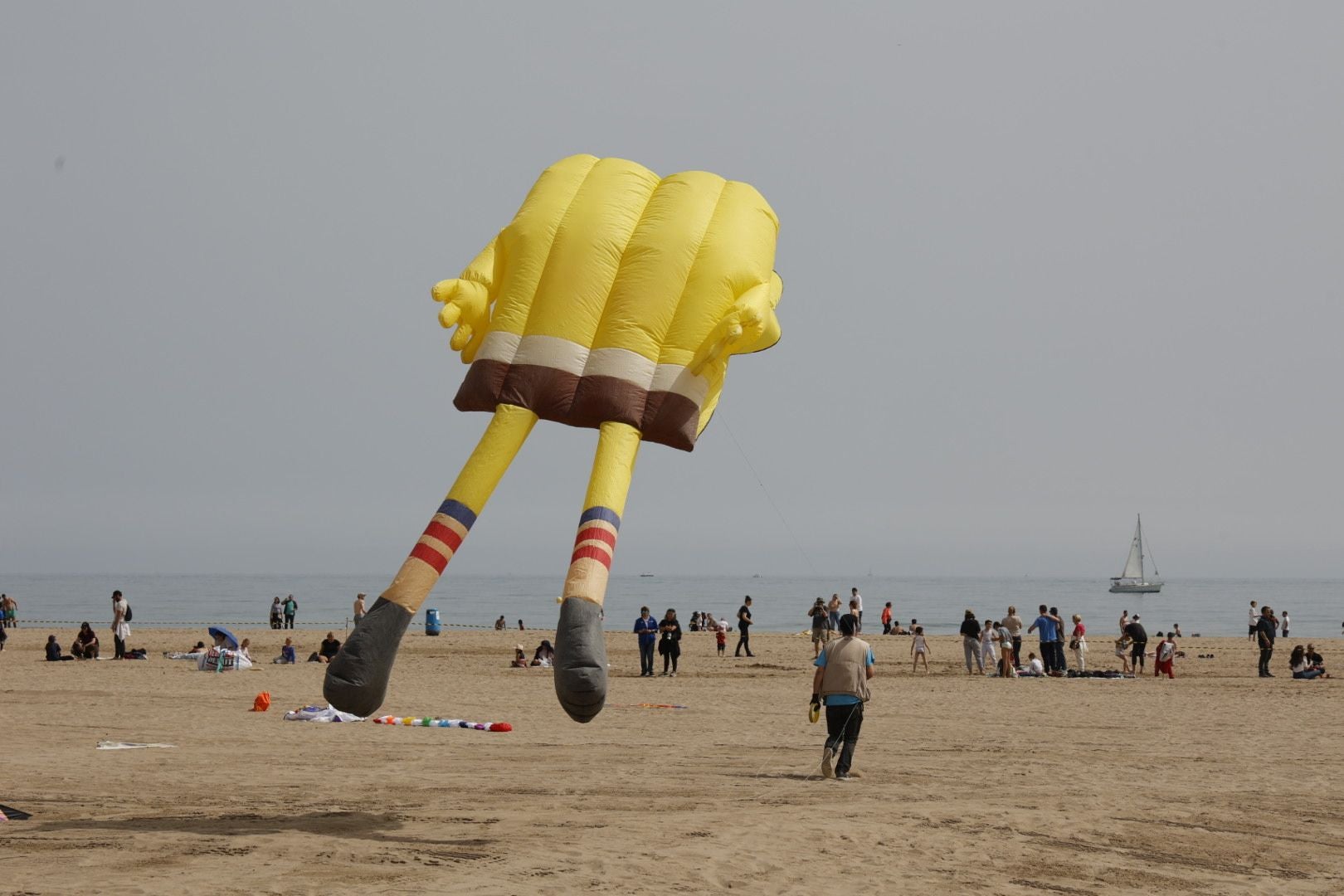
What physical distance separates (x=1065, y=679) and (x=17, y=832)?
1942 cm

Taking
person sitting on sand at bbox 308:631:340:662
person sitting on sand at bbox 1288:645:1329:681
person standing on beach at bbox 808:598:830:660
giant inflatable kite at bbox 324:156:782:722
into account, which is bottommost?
person sitting on sand at bbox 308:631:340:662

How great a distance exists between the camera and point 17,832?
29.9 ft

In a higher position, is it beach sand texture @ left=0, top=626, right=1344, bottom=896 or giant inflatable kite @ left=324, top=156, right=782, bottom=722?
giant inflatable kite @ left=324, top=156, right=782, bottom=722

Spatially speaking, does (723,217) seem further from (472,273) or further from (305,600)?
(305,600)

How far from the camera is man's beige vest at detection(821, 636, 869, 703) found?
1218 cm

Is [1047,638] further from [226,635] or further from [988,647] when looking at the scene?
[226,635]

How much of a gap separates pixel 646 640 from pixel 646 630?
0.67ft

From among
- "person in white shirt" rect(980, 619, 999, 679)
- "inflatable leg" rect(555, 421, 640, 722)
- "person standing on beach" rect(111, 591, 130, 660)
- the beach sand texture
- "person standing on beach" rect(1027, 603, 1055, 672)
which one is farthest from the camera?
"person standing on beach" rect(111, 591, 130, 660)

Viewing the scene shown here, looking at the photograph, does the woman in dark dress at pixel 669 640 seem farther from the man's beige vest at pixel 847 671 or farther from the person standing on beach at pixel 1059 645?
the man's beige vest at pixel 847 671

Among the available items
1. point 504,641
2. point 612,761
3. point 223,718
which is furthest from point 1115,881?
point 504,641

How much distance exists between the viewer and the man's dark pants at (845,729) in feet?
39.6

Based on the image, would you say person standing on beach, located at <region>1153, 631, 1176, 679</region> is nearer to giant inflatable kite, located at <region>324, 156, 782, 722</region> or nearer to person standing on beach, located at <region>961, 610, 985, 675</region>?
person standing on beach, located at <region>961, 610, 985, 675</region>

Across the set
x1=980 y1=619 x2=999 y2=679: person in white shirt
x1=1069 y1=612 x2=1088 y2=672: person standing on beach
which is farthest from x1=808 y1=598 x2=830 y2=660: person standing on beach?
x1=1069 y1=612 x2=1088 y2=672: person standing on beach

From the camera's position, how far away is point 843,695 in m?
12.2
